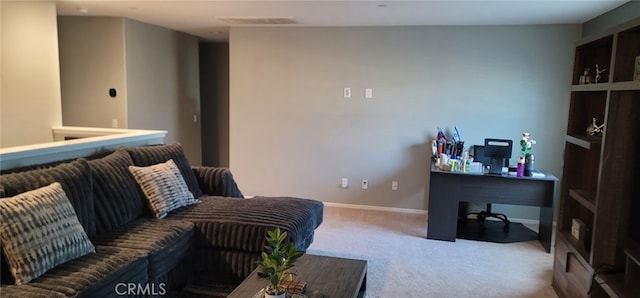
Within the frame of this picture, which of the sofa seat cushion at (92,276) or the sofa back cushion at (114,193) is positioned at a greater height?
the sofa back cushion at (114,193)

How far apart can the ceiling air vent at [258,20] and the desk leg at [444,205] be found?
2252 mm

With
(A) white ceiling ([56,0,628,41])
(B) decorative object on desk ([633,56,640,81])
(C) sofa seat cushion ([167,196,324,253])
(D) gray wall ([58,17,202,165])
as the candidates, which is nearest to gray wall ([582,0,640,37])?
(A) white ceiling ([56,0,628,41])

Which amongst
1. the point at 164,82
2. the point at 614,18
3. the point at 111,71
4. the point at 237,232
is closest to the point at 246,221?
the point at 237,232

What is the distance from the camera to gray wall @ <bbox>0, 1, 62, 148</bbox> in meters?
3.85

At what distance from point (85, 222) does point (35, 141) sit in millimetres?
1973

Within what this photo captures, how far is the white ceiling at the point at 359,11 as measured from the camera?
3688mm

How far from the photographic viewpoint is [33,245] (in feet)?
6.62

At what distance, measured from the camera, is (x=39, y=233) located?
2.06 m

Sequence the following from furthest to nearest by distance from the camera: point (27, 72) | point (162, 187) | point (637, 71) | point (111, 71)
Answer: point (111, 71) → point (27, 72) → point (162, 187) → point (637, 71)

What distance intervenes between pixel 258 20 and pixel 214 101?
2733mm

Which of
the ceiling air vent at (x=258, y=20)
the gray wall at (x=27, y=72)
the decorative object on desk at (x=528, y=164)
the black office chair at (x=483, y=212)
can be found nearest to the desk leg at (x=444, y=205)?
the black office chair at (x=483, y=212)

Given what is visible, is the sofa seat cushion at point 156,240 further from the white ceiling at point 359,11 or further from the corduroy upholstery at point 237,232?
the white ceiling at point 359,11

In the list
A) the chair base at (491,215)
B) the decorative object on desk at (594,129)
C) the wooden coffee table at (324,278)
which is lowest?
the chair base at (491,215)

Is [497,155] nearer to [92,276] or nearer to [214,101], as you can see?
[92,276]
